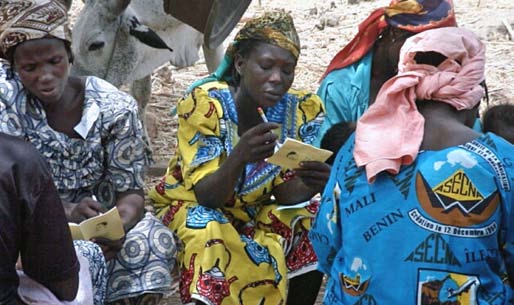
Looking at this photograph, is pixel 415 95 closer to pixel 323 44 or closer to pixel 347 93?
pixel 347 93

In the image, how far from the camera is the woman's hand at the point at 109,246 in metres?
3.92

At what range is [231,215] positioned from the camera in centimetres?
435

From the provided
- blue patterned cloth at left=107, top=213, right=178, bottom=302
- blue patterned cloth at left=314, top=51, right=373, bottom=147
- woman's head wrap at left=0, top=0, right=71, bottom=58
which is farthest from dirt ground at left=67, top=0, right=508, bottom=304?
woman's head wrap at left=0, top=0, right=71, bottom=58

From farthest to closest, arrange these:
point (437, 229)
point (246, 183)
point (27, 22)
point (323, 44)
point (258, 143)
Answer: point (323, 44) < point (246, 183) < point (258, 143) < point (27, 22) < point (437, 229)

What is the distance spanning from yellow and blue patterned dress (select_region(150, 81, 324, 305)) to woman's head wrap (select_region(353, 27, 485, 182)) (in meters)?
1.13

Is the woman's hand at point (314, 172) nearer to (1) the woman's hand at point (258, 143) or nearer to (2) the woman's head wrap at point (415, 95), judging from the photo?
(1) the woman's hand at point (258, 143)

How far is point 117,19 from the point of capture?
22.8 ft

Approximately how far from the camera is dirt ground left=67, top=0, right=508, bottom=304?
26.7ft

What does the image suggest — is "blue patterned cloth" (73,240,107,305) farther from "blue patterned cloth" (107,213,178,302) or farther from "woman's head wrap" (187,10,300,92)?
"woman's head wrap" (187,10,300,92)

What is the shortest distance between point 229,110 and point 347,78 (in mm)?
672

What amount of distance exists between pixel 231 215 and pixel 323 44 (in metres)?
5.58

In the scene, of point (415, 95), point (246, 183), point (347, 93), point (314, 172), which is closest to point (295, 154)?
point (314, 172)

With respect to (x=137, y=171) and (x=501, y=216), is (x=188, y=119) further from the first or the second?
(x=501, y=216)

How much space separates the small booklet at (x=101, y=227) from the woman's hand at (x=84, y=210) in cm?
8
